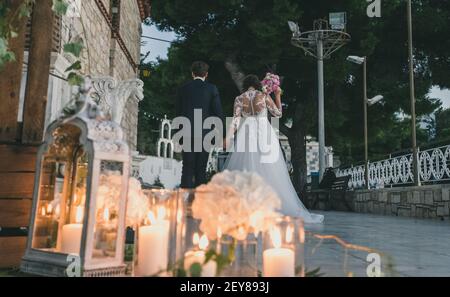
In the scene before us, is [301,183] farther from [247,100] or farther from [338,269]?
[338,269]

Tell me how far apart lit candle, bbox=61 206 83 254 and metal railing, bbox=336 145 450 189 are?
27.2 feet

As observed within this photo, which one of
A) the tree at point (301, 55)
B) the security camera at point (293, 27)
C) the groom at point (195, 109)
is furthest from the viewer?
the tree at point (301, 55)

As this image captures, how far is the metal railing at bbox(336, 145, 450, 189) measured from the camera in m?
8.87

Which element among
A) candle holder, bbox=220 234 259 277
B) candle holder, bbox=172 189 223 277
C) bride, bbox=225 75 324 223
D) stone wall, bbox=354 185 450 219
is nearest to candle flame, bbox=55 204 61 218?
candle holder, bbox=172 189 223 277

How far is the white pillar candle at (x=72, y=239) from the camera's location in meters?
2.20

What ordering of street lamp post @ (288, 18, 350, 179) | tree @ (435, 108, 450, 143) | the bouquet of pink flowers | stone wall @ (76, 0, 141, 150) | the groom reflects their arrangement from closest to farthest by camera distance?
the groom < the bouquet of pink flowers < stone wall @ (76, 0, 141, 150) < street lamp post @ (288, 18, 350, 179) < tree @ (435, 108, 450, 143)

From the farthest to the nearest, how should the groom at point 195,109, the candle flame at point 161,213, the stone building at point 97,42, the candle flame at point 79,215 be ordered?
the groom at point 195,109, the stone building at point 97,42, the candle flame at point 79,215, the candle flame at point 161,213

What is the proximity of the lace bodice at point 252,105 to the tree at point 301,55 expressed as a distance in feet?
27.2

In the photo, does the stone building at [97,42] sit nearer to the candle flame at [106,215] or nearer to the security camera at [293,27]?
the candle flame at [106,215]

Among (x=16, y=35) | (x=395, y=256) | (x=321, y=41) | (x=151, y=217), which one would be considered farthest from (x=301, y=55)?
(x=151, y=217)

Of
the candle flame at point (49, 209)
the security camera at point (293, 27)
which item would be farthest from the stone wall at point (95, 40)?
the security camera at point (293, 27)

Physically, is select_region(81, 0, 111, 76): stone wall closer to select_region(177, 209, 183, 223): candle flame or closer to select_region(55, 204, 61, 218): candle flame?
select_region(55, 204, 61, 218): candle flame

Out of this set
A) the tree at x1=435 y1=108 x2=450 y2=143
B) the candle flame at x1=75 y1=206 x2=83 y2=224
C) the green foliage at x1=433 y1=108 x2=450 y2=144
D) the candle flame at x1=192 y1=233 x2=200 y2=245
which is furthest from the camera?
the tree at x1=435 y1=108 x2=450 y2=143
